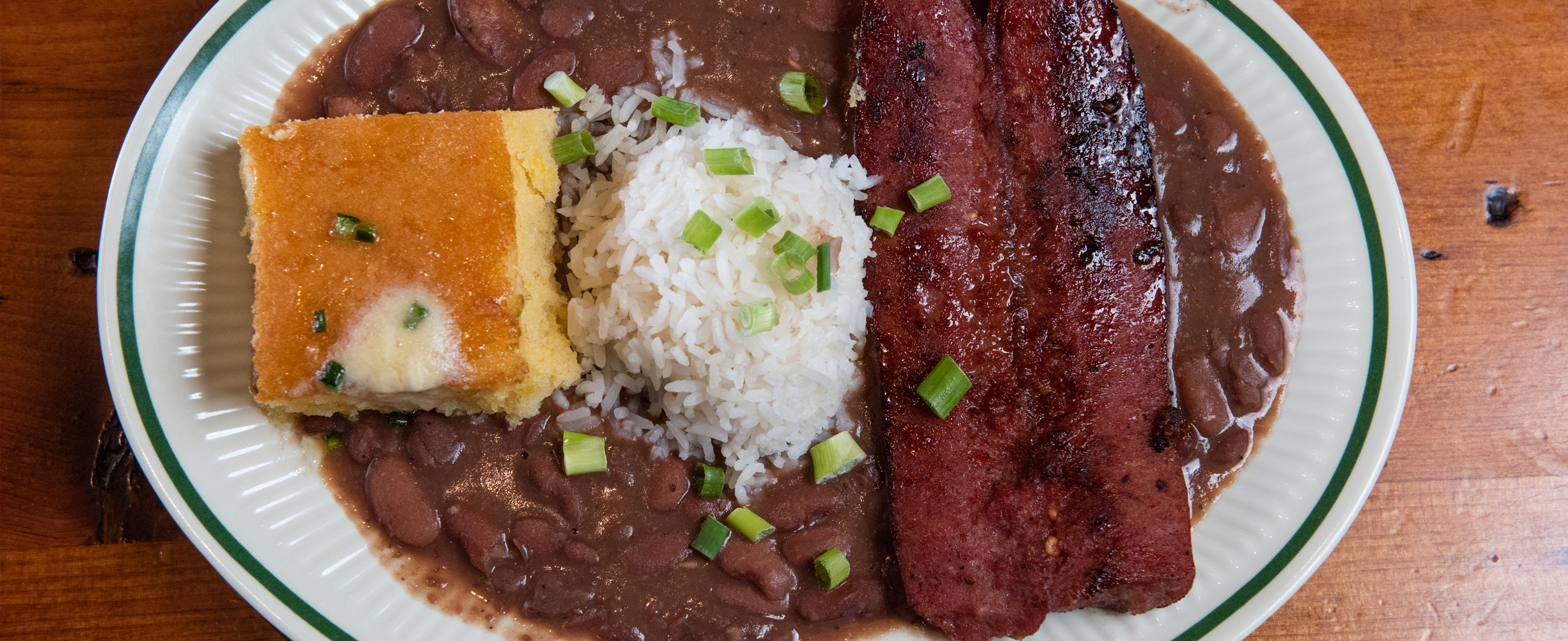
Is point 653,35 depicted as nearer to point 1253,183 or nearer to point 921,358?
point 921,358

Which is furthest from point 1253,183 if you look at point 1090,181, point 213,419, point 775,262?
point 213,419

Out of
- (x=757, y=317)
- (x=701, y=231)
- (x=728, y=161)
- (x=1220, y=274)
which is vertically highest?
(x=728, y=161)

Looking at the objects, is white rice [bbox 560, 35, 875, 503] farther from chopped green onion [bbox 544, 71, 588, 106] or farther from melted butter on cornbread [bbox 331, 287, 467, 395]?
melted butter on cornbread [bbox 331, 287, 467, 395]

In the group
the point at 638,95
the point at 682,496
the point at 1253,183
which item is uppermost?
the point at 638,95

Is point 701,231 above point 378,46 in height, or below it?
below

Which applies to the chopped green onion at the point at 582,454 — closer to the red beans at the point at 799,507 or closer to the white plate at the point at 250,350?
the red beans at the point at 799,507

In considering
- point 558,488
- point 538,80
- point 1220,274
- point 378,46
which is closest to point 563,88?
point 538,80

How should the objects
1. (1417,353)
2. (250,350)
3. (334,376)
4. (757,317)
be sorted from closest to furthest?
(334,376), (757,317), (250,350), (1417,353)

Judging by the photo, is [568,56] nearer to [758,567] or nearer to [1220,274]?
[758,567]
